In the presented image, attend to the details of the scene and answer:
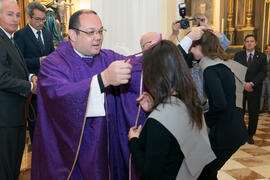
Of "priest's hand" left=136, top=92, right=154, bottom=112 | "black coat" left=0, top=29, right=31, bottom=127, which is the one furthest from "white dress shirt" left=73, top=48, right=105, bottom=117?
"black coat" left=0, top=29, right=31, bottom=127

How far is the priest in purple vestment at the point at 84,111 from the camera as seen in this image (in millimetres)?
1490

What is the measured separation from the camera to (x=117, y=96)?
186 cm

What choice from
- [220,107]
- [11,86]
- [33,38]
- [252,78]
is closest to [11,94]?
[11,86]

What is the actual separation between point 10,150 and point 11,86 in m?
0.58

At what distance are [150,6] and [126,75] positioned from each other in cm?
154

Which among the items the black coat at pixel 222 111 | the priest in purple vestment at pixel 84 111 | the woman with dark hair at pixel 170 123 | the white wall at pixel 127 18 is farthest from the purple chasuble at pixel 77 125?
the white wall at pixel 127 18

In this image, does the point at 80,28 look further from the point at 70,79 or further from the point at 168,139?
the point at 168,139

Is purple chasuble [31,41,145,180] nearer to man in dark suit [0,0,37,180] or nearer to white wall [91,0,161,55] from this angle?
man in dark suit [0,0,37,180]

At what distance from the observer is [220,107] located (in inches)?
86.6

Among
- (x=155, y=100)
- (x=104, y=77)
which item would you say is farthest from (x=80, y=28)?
(x=155, y=100)

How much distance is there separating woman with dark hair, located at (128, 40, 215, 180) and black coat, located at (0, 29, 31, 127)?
126 cm

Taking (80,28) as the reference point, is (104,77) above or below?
below

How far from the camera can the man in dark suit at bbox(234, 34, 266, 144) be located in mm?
4727

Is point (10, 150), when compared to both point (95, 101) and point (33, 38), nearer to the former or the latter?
point (95, 101)
